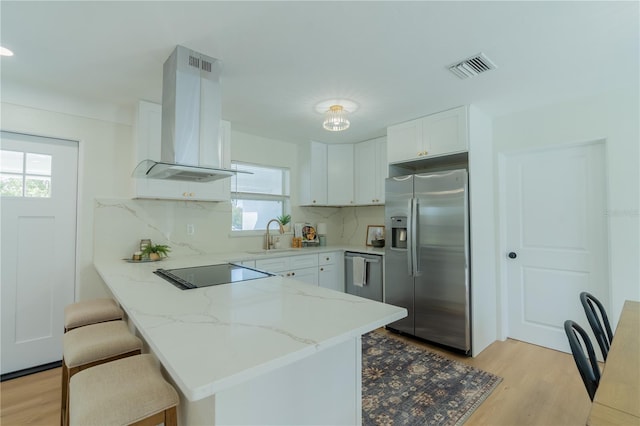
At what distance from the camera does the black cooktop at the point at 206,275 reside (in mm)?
1773

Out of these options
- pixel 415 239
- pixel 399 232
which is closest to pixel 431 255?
pixel 415 239

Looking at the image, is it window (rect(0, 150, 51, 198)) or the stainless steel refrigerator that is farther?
the stainless steel refrigerator

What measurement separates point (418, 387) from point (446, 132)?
2298mm

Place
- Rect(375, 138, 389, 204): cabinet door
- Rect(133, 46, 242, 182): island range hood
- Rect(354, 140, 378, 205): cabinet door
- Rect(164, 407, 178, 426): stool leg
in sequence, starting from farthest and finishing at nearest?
Rect(354, 140, 378, 205): cabinet door < Rect(375, 138, 389, 204): cabinet door < Rect(133, 46, 242, 182): island range hood < Rect(164, 407, 178, 426): stool leg

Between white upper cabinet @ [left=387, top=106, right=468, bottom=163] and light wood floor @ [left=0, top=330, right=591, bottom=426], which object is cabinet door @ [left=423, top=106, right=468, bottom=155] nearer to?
white upper cabinet @ [left=387, top=106, right=468, bottom=163]

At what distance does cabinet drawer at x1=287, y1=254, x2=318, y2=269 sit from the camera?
340 centimetres

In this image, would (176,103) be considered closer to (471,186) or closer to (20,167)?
(20,167)

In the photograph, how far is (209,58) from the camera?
1.96 meters

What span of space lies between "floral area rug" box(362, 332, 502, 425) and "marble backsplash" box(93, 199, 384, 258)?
6.36 ft

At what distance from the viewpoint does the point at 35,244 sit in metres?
2.53

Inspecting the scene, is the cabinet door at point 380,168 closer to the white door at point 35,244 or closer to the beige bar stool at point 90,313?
the beige bar stool at point 90,313

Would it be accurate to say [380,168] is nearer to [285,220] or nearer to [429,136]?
[429,136]

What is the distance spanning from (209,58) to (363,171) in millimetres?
2522

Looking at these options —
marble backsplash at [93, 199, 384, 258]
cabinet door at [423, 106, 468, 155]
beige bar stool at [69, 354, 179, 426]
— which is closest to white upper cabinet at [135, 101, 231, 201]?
marble backsplash at [93, 199, 384, 258]
